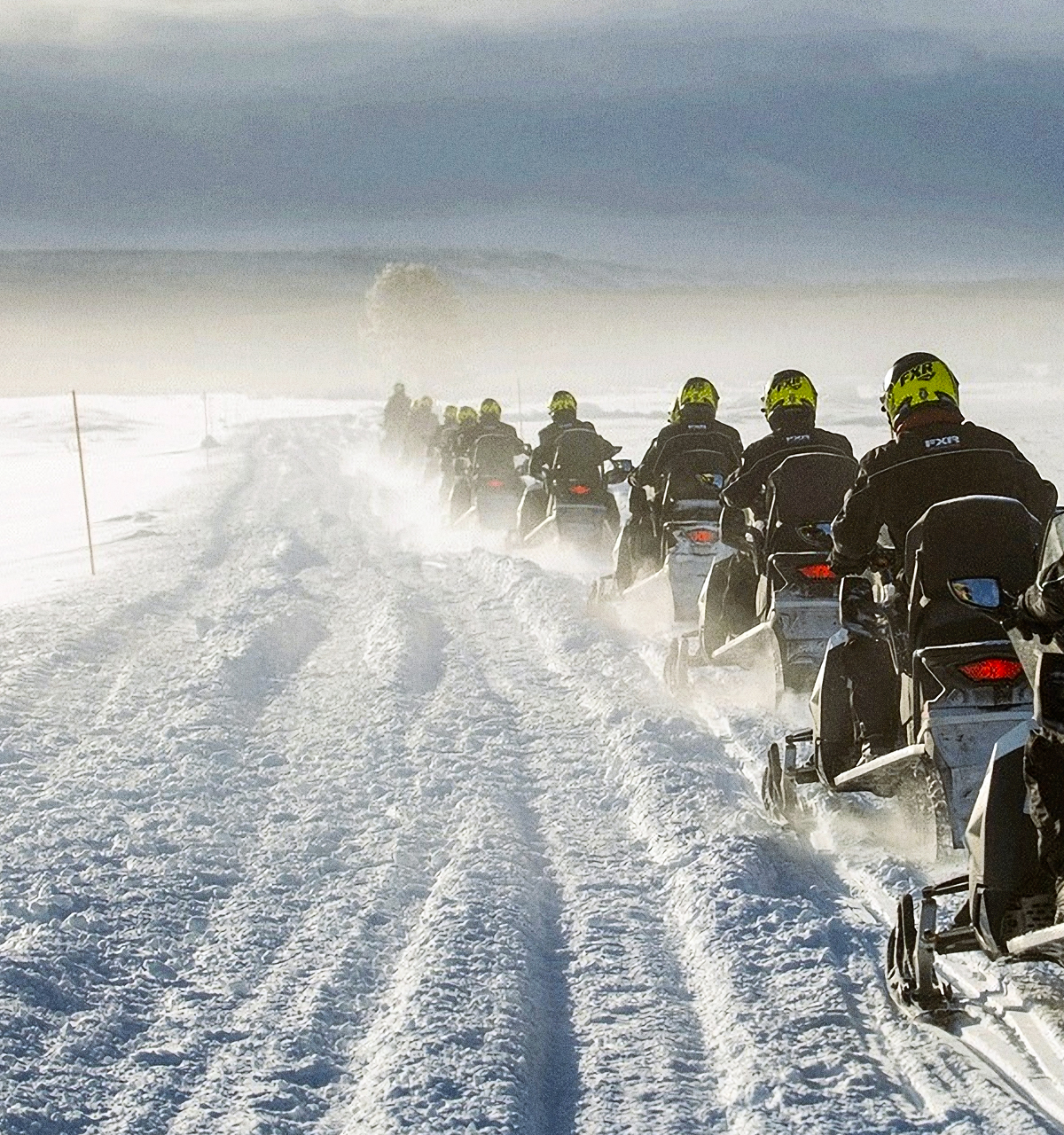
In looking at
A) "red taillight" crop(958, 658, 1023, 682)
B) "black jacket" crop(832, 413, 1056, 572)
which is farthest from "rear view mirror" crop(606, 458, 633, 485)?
"red taillight" crop(958, 658, 1023, 682)

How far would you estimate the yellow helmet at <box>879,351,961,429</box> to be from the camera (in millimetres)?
5414


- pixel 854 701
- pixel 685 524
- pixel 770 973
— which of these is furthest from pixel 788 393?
pixel 770 973

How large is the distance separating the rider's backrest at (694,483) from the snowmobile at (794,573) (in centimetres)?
217

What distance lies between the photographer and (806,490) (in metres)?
7.49

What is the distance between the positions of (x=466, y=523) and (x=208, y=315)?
168 m

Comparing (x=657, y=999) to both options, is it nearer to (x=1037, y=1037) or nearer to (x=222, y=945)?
(x=1037, y=1037)

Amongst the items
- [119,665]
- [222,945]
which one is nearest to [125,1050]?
[222,945]

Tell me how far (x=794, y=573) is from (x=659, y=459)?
11.9 ft

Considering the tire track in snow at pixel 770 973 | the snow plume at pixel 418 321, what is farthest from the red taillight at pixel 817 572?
the snow plume at pixel 418 321

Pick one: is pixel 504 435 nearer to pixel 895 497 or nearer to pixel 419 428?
pixel 419 428

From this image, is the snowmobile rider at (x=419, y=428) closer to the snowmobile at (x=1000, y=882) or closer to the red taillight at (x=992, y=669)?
the red taillight at (x=992, y=669)

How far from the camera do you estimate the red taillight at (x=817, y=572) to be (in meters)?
7.23

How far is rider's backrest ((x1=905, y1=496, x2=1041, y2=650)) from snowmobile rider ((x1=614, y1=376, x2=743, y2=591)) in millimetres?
5689

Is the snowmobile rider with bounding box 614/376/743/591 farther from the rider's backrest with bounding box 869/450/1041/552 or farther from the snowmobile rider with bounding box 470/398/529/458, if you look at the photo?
the snowmobile rider with bounding box 470/398/529/458
